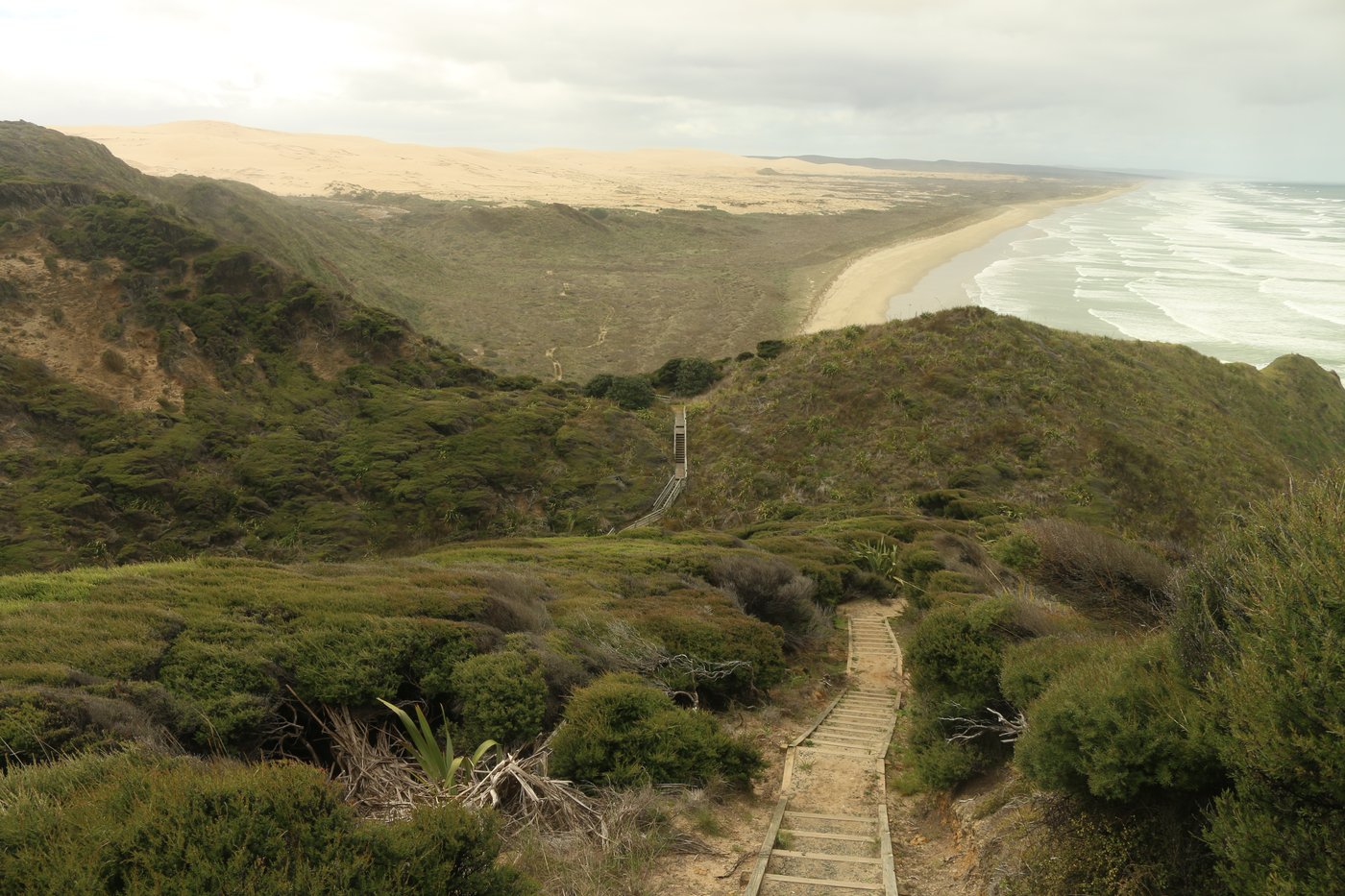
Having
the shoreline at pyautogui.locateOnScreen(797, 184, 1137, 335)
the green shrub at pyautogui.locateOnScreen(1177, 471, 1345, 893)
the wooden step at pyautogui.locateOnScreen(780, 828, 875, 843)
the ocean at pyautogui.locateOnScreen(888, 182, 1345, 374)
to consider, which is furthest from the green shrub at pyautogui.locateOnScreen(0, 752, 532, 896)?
the ocean at pyautogui.locateOnScreen(888, 182, 1345, 374)

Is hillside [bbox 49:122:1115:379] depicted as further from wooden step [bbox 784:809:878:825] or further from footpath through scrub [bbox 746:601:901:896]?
wooden step [bbox 784:809:878:825]

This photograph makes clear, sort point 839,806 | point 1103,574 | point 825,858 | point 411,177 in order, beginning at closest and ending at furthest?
point 825,858 < point 839,806 < point 1103,574 < point 411,177

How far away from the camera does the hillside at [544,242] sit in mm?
55219

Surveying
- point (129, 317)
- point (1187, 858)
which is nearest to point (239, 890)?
point (1187, 858)

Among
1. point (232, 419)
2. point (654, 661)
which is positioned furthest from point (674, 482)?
point (654, 661)

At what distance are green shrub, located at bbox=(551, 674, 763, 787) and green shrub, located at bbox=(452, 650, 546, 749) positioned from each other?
16.4 inches

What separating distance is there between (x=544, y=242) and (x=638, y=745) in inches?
3485

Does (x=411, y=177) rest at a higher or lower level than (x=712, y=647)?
higher

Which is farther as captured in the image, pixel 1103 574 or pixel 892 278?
pixel 892 278

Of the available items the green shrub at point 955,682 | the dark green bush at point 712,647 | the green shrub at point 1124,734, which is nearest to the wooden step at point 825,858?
the green shrub at point 1124,734

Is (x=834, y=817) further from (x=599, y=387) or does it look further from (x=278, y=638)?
(x=599, y=387)

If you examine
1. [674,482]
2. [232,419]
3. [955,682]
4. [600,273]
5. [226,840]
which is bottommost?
[674,482]

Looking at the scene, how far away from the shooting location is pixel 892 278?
70938mm

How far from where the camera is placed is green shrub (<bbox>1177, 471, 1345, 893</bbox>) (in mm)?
4719
